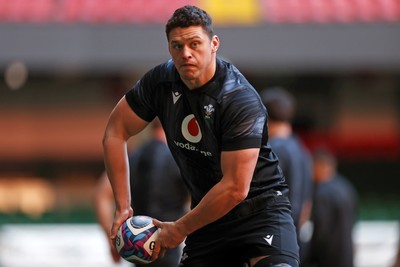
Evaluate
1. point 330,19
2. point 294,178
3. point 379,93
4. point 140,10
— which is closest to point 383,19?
point 330,19

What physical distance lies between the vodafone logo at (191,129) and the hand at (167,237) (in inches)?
18.6

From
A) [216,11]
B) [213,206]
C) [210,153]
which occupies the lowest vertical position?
[216,11]

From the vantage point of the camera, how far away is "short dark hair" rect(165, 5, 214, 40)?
199 inches

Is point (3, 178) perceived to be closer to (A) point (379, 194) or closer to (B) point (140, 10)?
(B) point (140, 10)

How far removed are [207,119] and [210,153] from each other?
194mm

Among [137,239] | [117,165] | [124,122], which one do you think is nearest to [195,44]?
[124,122]

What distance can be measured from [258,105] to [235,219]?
2.17 ft

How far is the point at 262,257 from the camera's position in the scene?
17.4 ft

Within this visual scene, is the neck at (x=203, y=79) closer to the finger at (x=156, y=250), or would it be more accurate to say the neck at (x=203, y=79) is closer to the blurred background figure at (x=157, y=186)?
the finger at (x=156, y=250)

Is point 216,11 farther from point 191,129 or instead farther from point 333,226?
point 191,129

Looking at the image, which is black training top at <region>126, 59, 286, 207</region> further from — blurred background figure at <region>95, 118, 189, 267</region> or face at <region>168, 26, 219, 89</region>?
blurred background figure at <region>95, 118, 189, 267</region>

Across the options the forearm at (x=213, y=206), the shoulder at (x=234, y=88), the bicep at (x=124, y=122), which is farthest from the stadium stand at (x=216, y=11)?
the forearm at (x=213, y=206)

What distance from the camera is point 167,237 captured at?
5.21m

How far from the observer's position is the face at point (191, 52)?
5.07 metres
